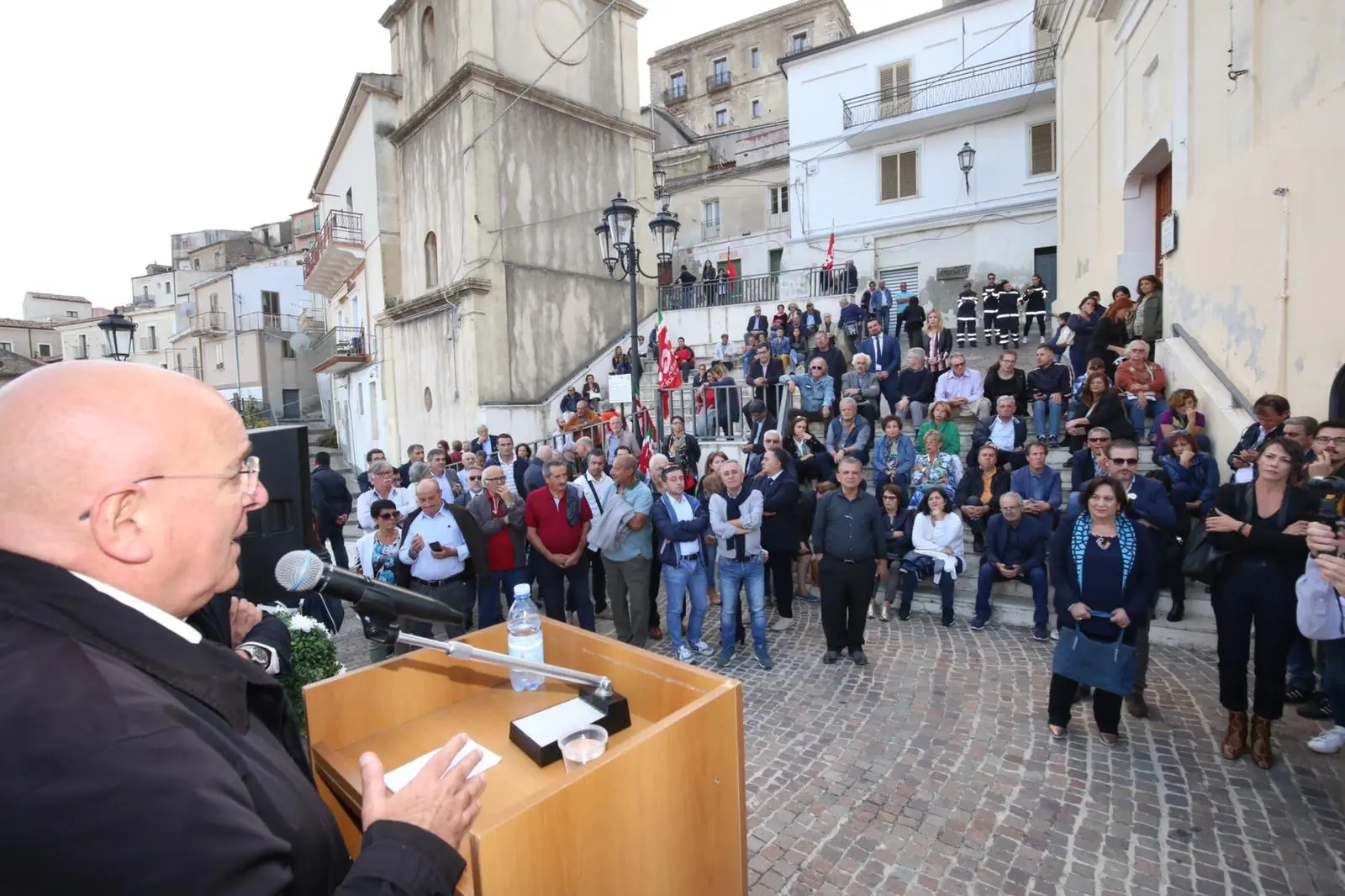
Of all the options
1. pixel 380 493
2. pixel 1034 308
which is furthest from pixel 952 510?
pixel 1034 308

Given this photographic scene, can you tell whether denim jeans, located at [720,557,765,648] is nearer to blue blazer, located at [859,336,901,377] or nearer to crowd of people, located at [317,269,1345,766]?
crowd of people, located at [317,269,1345,766]

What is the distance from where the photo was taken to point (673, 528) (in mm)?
6109

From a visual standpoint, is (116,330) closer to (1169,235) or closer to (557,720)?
(557,720)

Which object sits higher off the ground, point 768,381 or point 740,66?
point 740,66

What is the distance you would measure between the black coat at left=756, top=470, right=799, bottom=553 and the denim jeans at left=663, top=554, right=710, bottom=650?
96cm

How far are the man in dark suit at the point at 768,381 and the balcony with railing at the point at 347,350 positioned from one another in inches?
610

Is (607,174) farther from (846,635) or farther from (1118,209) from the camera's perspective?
(846,635)

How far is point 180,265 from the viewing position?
46094 mm

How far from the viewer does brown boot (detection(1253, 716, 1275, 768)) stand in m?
4.10

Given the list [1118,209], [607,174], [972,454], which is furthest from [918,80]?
[972,454]

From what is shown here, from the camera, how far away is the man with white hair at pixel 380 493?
744 centimetres

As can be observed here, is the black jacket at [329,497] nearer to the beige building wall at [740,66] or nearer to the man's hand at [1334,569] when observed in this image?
the man's hand at [1334,569]

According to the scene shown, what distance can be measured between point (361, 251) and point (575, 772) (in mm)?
23864

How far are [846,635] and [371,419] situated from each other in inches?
830
